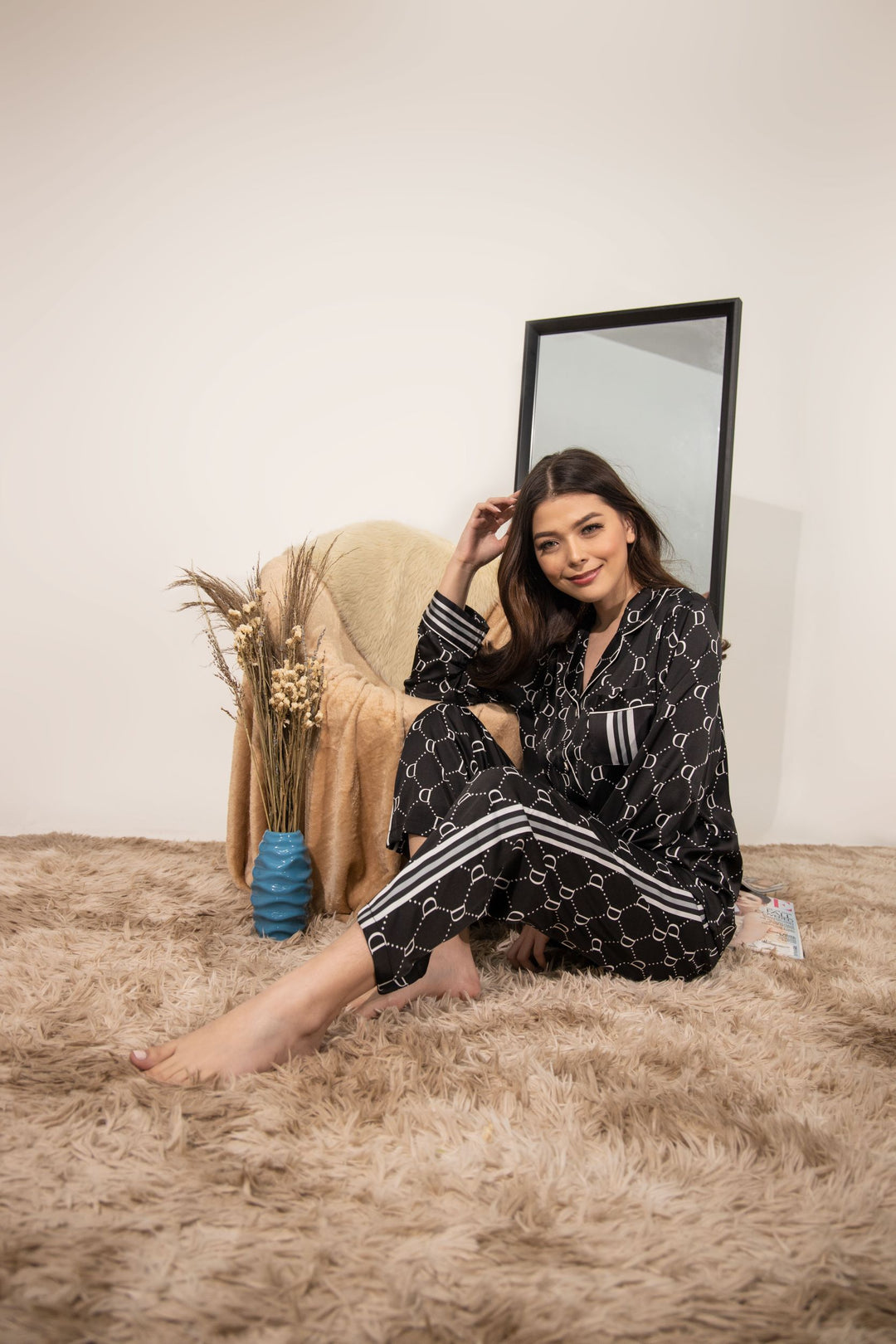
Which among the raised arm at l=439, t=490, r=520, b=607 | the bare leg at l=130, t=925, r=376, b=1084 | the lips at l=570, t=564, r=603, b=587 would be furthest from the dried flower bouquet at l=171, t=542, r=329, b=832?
the bare leg at l=130, t=925, r=376, b=1084

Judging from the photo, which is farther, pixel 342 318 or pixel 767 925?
pixel 342 318

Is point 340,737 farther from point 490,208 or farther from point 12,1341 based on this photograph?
point 490,208

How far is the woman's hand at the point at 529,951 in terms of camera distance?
158 centimetres

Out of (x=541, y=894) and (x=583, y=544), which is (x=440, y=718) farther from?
(x=541, y=894)

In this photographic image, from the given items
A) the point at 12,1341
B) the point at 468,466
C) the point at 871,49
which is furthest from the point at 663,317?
the point at 12,1341

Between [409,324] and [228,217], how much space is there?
2.37 feet

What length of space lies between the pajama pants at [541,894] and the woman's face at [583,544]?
21.1 inches

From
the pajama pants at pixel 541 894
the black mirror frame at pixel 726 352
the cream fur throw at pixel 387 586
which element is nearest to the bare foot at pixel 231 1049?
the pajama pants at pixel 541 894

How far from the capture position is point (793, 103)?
2918 millimetres

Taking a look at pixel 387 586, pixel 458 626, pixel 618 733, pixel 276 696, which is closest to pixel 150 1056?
pixel 276 696

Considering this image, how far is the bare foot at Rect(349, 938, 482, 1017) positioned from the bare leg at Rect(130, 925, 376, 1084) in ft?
0.67

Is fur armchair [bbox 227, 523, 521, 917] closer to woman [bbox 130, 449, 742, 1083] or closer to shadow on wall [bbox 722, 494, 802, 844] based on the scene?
woman [bbox 130, 449, 742, 1083]

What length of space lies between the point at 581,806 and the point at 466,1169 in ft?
2.72

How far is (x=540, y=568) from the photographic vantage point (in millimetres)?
1930
